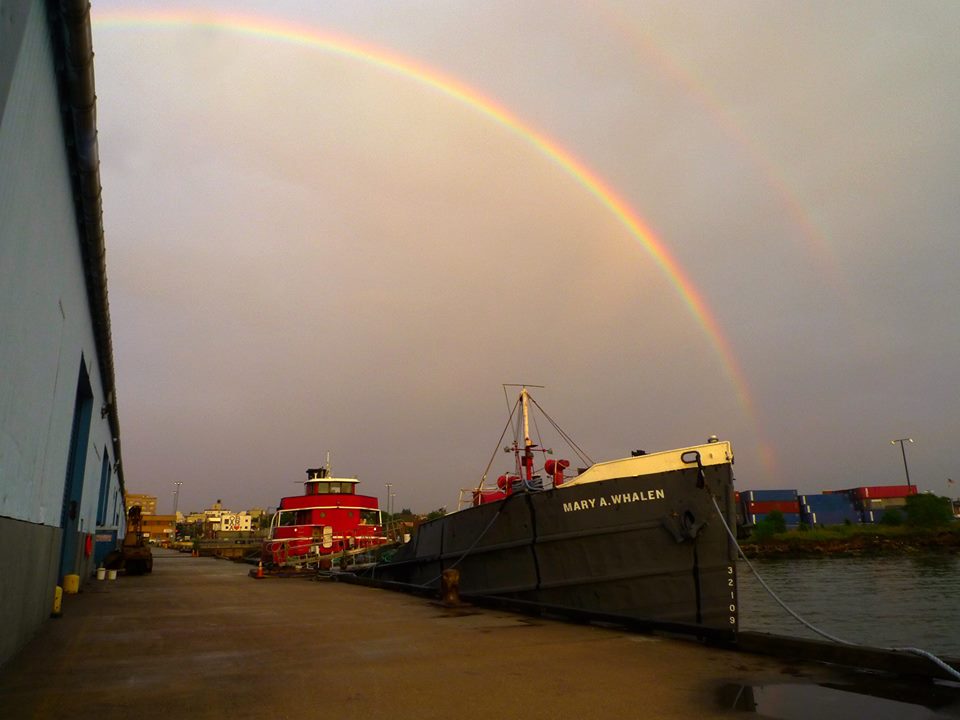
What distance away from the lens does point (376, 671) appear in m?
6.30

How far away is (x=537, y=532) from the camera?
1106cm

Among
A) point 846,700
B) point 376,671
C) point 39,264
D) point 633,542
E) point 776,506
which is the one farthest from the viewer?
point 776,506

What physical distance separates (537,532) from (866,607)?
18060mm

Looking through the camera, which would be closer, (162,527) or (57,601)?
(57,601)

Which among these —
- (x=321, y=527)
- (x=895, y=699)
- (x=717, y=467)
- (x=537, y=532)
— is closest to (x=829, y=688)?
(x=895, y=699)

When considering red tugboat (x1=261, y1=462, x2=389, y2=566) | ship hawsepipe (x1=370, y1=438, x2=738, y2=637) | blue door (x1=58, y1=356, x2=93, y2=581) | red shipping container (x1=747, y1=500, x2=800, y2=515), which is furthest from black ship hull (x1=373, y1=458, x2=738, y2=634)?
red shipping container (x1=747, y1=500, x2=800, y2=515)

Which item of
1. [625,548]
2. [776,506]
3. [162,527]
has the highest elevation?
[776,506]

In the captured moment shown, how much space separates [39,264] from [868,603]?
89.7 ft

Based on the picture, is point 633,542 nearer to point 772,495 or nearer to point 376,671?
point 376,671

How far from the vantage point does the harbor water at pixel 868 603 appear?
16.6m

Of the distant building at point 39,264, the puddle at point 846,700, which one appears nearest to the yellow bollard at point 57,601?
the distant building at point 39,264

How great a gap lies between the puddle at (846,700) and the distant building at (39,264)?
6.89m

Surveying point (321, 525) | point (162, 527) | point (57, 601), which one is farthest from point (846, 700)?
point (162, 527)

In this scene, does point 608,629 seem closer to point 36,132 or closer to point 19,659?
point 19,659
